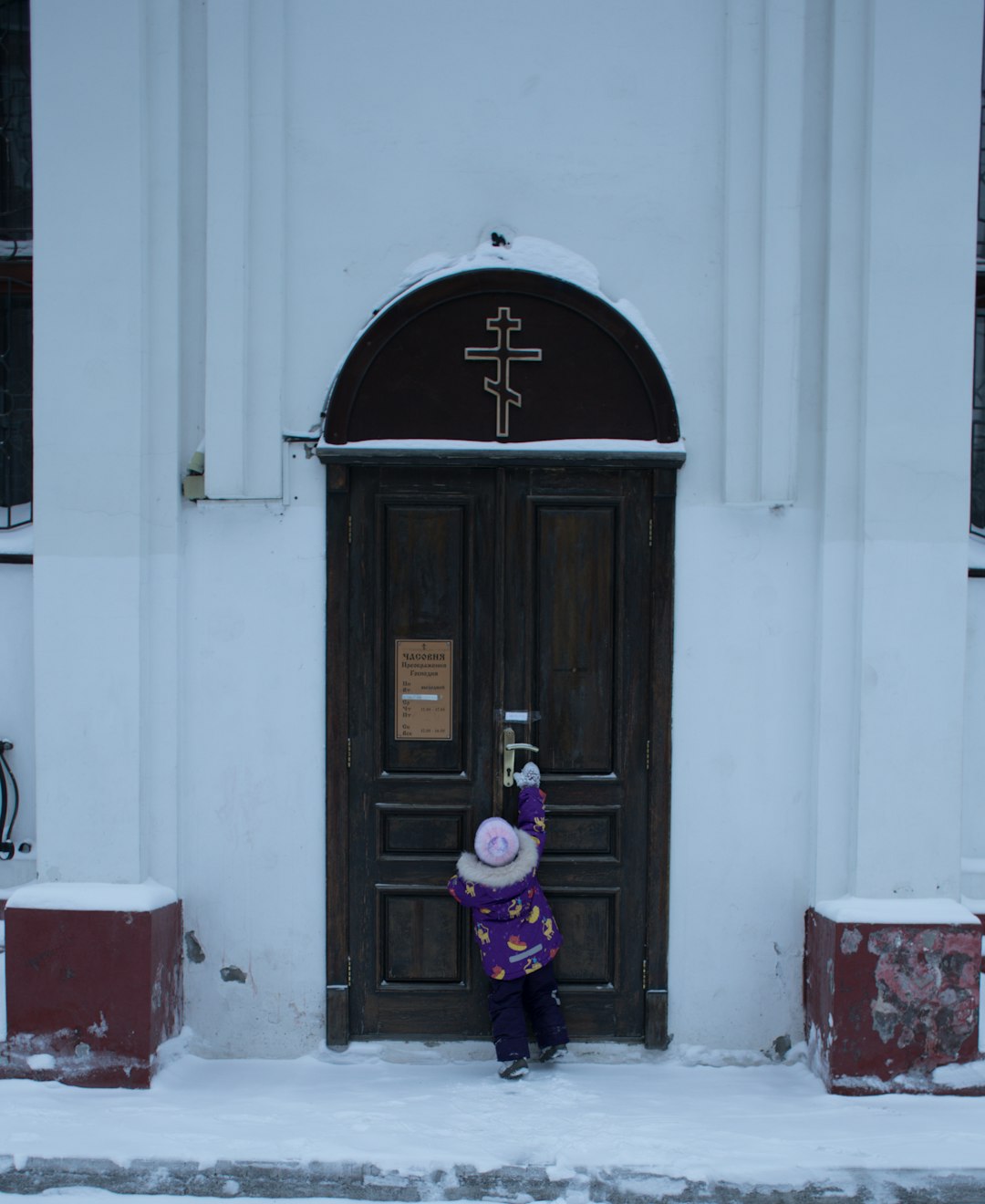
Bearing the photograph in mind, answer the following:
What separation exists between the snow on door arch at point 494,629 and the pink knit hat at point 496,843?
0.28 m

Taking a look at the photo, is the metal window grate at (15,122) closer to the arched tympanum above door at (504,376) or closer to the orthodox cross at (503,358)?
the arched tympanum above door at (504,376)

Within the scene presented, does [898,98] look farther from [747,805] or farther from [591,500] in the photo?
[747,805]

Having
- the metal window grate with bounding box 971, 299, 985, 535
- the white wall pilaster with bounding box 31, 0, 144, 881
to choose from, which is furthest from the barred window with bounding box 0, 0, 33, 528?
the metal window grate with bounding box 971, 299, 985, 535

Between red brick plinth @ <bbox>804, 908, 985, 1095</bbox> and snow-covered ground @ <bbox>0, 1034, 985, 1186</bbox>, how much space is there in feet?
0.33

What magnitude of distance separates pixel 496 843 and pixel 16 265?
140 inches

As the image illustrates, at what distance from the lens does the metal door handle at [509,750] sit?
4.11 meters

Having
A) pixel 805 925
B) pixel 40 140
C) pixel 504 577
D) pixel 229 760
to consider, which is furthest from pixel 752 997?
pixel 40 140

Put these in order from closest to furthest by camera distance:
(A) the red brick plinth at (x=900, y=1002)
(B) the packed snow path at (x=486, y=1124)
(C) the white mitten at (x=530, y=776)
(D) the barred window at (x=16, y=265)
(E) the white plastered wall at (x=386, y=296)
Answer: (B) the packed snow path at (x=486, y=1124) < (A) the red brick plinth at (x=900, y=1002) < (E) the white plastered wall at (x=386, y=296) < (C) the white mitten at (x=530, y=776) < (D) the barred window at (x=16, y=265)

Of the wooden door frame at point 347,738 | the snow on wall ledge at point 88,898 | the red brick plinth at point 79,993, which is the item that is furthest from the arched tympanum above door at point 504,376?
the red brick plinth at point 79,993

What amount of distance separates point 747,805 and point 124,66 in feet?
13.1

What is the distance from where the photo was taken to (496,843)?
384 cm

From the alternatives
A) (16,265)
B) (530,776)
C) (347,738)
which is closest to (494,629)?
(530,776)

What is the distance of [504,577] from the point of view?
4.12 metres

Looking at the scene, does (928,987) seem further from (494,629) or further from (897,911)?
(494,629)
